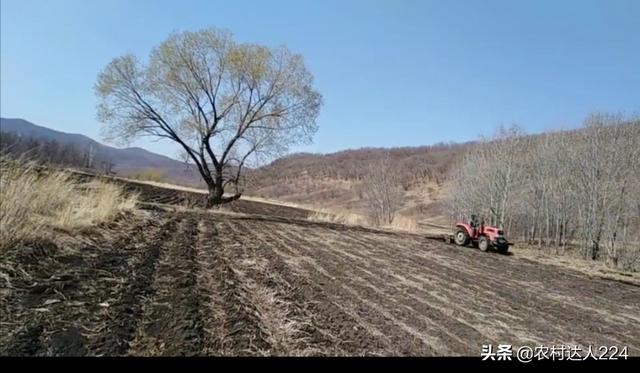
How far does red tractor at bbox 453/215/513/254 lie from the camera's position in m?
17.1

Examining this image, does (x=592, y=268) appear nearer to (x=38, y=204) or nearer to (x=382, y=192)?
(x=38, y=204)

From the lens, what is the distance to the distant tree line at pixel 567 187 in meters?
21.9

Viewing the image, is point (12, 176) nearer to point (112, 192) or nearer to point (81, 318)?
point (81, 318)

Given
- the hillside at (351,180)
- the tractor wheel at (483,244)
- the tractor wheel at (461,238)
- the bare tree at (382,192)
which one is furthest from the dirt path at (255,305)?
the hillside at (351,180)

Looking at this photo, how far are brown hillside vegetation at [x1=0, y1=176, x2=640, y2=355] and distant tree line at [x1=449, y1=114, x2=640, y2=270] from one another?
46.0ft

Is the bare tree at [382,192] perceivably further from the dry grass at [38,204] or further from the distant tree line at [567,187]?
the dry grass at [38,204]

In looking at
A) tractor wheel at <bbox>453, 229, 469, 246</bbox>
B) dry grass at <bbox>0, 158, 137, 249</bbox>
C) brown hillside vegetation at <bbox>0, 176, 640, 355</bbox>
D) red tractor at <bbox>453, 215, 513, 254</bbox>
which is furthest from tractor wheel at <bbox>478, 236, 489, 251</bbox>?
dry grass at <bbox>0, 158, 137, 249</bbox>

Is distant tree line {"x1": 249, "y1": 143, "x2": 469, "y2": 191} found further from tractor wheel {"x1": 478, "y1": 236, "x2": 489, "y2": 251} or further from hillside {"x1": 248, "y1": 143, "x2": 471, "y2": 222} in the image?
tractor wheel {"x1": 478, "y1": 236, "x2": 489, "y2": 251}

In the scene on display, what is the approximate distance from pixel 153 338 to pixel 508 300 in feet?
18.6

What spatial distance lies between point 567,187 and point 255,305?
28.9m

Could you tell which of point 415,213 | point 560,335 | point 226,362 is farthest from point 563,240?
point 415,213

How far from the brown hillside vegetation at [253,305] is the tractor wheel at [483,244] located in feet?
26.7

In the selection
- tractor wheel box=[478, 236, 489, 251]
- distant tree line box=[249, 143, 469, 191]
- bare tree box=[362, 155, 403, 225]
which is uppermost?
distant tree line box=[249, 143, 469, 191]

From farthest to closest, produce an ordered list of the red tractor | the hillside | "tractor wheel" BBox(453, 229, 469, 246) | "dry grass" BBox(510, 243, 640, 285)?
1. the hillside
2. "tractor wheel" BBox(453, 229, 469, 246)
3. the red tractor
4. "dry grass" BBox(510, 243, 640, 285)
